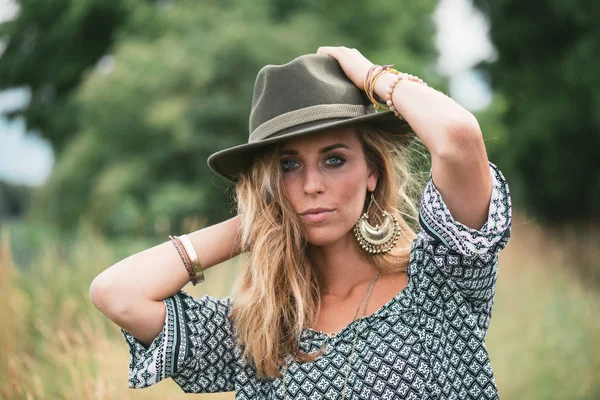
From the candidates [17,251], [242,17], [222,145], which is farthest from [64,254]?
[242,17]

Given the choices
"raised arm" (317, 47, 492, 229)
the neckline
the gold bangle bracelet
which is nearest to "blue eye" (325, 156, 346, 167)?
"raised arm" (317, 47, 492, 229)

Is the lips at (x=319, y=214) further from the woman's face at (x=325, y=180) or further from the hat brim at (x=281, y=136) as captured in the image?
the hat brim at (x=281, y=136)

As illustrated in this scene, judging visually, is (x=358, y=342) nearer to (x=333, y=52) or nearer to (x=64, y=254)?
(x=333, y=52)

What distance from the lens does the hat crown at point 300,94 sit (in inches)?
92.0

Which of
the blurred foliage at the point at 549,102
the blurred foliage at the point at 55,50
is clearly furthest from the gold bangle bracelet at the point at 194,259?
the blurred foliage at the point at 55,50

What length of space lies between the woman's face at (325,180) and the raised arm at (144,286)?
1.23 ft

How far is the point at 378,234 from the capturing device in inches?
99.3

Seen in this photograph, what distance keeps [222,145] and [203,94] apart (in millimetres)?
841

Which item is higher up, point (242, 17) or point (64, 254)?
point (242, 17)

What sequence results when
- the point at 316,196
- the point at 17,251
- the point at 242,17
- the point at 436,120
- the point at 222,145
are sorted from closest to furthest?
the point at 436,120
the point at 316,196
the point at 17,251
the point at 222,145
the point at 242,17

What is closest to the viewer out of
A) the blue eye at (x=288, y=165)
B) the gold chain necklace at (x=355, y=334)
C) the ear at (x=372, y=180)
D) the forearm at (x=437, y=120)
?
the forearm at (x=437, y=120)

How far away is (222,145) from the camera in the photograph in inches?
398

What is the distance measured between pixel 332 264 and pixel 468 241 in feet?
2.31

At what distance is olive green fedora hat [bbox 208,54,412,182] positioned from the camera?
232 cm
